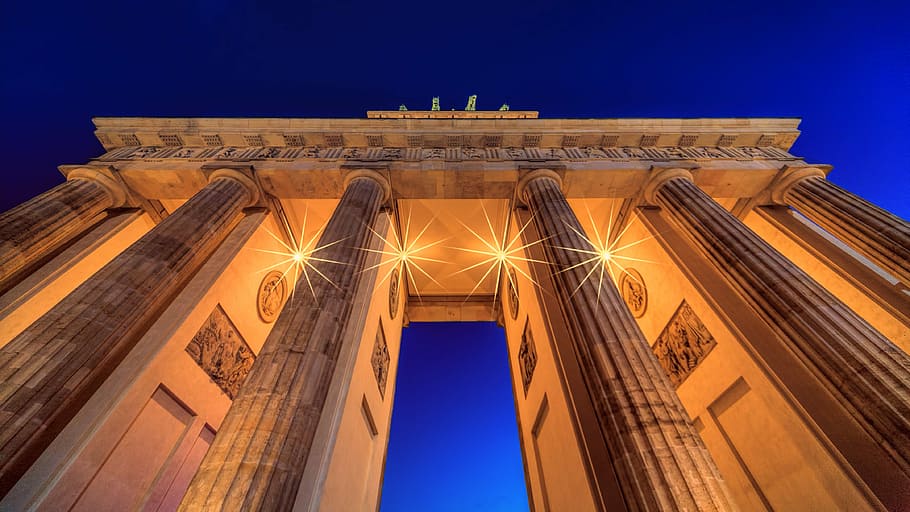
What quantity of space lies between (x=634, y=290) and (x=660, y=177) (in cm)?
379

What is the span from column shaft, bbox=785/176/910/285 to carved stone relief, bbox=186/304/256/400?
15374 millimetres

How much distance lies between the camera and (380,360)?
29.5 feet

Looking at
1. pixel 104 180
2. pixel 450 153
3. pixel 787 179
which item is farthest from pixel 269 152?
pixel 787 179

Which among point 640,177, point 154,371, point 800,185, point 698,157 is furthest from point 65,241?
point 800,185

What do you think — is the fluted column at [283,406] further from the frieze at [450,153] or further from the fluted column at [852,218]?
Result: the fluted column at [852,218]

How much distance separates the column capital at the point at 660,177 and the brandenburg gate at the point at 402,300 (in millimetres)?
87

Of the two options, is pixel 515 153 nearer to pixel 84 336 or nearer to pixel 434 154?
pixel 434 154

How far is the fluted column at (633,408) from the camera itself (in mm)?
3656

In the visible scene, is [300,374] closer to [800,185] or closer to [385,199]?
[385,199]

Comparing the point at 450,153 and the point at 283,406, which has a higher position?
the point at 450,153

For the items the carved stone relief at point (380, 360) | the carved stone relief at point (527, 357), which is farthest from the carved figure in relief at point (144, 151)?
the carved stone relief at point (527, 357)

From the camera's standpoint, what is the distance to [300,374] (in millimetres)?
4641

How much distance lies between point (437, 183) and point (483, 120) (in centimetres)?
306

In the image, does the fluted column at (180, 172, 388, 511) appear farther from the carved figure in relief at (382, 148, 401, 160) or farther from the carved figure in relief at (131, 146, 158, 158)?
the carved figure in relief at (131, 146, 158, 158)
